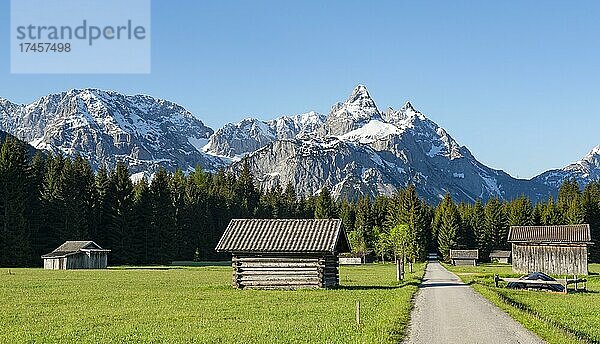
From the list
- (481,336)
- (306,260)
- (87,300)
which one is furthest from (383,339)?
(306,260)

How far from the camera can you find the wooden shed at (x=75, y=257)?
97.8m

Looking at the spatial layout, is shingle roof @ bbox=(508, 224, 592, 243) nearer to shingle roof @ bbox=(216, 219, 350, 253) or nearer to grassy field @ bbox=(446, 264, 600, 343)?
grassy field @ bbox=(446, 264, 600, 343)

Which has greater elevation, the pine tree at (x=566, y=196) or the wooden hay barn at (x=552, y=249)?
the pine tree at (x=566, y=196)

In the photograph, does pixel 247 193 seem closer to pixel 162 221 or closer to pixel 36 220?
pixel 162 221

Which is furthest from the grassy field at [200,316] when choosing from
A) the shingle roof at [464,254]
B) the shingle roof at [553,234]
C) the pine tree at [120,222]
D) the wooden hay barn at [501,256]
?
A: the wooden hay barn at [501,256]

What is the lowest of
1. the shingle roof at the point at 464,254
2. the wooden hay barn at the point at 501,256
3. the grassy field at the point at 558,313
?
the wooden hay barn at the point at 501,256

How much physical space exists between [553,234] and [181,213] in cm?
7103

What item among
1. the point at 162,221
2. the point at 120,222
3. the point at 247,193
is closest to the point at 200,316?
the point at 120,222

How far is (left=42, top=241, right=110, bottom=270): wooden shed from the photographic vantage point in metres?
97.8

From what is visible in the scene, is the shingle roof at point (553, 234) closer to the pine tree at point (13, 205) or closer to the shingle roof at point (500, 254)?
the shingle roof at point (500, 254)

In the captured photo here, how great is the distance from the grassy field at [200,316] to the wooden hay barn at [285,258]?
263 cm

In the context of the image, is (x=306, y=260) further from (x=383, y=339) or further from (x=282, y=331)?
(x=383, y=339)

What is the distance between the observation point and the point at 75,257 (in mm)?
99250

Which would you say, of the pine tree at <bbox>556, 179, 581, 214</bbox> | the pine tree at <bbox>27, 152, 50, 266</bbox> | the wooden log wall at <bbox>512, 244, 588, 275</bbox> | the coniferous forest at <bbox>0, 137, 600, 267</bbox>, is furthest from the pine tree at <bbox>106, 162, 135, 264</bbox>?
the pine tree at <bbox>556, 179, 581, 214</bbox>
